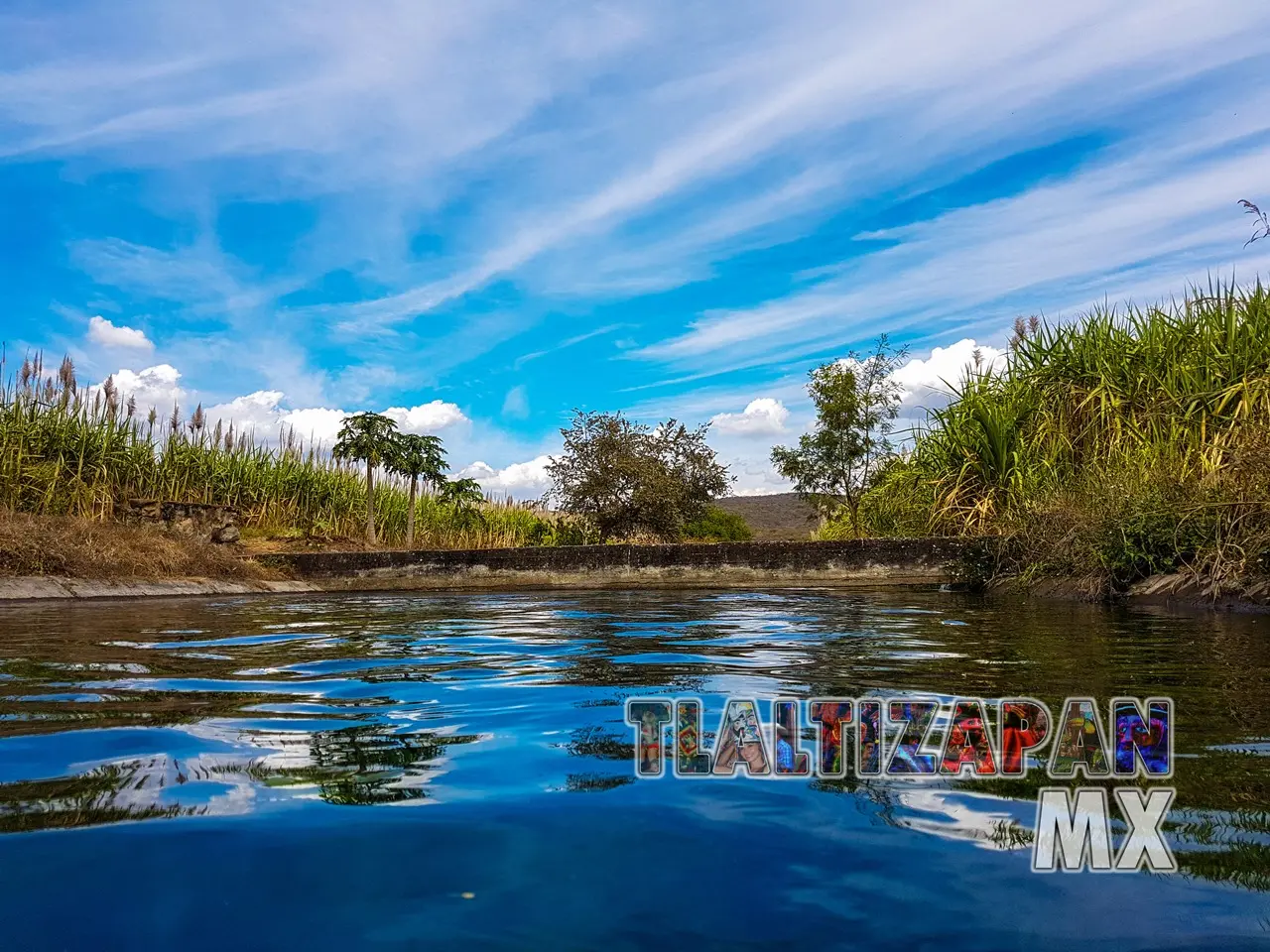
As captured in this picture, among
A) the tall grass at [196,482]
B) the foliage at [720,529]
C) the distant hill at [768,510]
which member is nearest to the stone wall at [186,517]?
the tall grass at [196,482]

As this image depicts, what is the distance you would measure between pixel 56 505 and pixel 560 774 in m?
15.3

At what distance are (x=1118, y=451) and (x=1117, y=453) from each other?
0.03 metres

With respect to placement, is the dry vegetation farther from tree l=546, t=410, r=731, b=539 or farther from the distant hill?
the distant hill

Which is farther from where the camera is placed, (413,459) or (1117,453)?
(413,459)

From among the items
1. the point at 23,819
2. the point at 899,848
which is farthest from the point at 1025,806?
the point at 23,819

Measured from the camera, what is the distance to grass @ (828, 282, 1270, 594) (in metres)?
7.22

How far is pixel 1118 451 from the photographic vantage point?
10008 mm

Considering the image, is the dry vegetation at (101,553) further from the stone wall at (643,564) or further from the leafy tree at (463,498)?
the leafy tree at (463,498)

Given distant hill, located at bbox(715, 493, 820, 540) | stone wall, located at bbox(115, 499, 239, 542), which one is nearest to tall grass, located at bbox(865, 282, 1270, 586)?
stone wall, located at bbox(115, 499, 239, 542)

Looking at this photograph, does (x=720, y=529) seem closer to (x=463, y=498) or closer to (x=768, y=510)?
(x=463, y=498)

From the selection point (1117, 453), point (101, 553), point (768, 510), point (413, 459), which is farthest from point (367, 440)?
point (768, 510)

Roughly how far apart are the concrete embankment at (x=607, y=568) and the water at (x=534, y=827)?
313 inches

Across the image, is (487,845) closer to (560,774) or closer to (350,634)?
(560,774)

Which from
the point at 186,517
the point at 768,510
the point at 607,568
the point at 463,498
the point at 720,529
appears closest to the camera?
the point at 607,568
